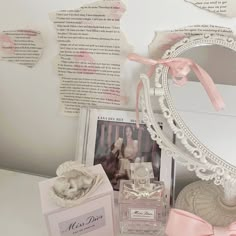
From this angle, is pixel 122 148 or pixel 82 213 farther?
pixel 122 148

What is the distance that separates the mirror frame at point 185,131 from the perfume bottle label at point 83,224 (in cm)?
17

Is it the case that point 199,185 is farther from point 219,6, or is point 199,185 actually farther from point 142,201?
A: point 219,6

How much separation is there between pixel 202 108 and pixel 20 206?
441mm

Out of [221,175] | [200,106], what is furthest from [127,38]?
[221,175]

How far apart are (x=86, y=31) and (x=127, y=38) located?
0.07m

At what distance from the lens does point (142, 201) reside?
629 mm

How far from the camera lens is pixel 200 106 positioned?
0.60 meters

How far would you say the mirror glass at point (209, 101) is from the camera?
0.58 m

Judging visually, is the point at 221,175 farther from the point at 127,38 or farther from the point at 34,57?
the point at 34,57

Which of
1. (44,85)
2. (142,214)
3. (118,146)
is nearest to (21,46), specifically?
(44,85)

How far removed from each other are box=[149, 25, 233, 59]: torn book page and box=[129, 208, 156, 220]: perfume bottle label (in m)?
0.27

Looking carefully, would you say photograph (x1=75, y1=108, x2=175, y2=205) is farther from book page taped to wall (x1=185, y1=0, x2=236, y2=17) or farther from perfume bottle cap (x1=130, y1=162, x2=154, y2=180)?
book page taped to wall (x1=185, y1=0, x2=236, y2=17)

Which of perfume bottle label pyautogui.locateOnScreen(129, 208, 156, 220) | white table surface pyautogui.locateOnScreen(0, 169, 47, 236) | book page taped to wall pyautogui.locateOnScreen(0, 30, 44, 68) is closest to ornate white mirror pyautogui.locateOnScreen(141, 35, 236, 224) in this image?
perfume bottle label pyautogui.locateOnScreen(129, 208, 156, 220)

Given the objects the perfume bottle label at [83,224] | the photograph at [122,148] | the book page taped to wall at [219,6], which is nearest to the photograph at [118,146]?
the photograph at [122,148]
